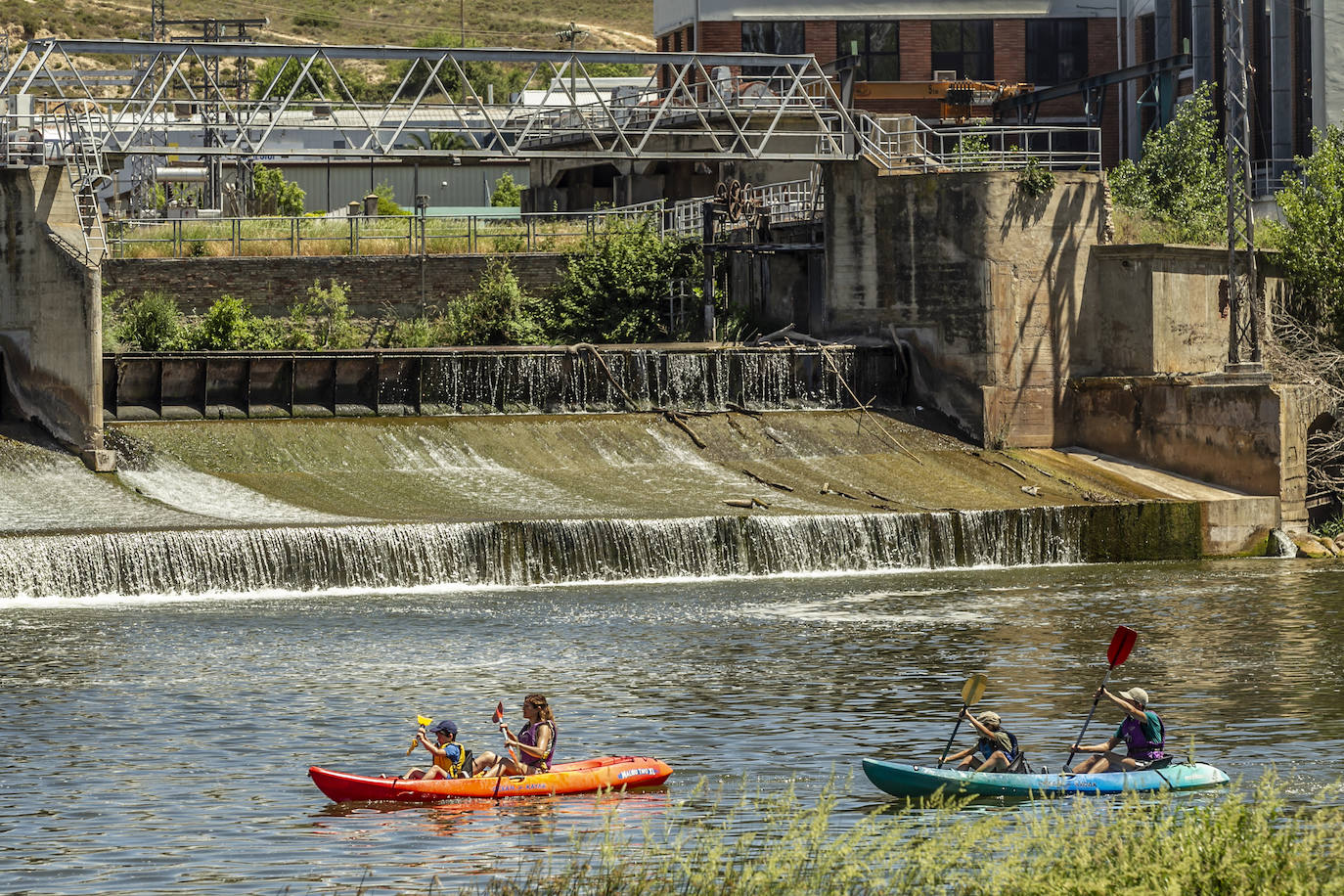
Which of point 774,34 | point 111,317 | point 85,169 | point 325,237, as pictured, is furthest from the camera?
point 774,34

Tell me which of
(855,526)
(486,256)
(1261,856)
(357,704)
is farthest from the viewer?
(486,256)

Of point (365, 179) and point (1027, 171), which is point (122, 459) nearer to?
point (1027, 171)

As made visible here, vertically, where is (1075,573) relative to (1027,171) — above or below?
below

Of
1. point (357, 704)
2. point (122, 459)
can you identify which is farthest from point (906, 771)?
point (122, 459)

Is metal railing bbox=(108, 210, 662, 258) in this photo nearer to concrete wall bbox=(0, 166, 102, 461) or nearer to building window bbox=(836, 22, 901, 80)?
concrete wall bbox=(0, 166, 102, 461)

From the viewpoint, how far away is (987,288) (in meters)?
47.5

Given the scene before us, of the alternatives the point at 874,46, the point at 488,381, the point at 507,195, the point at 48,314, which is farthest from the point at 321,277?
the point at 874,46

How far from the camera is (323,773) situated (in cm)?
1880

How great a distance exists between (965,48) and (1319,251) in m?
28.7

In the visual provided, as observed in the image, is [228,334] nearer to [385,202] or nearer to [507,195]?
[385,202]

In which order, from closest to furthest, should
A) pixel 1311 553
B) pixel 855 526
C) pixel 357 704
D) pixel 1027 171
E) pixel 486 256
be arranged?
1. pixel 357 704
2. pixel 855 526
3. pixel 1311 553
4. pixel 1027 171
5. pixel 486 256

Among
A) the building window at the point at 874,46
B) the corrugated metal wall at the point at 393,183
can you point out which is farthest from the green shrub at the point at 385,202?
the building window at the point at 874,46

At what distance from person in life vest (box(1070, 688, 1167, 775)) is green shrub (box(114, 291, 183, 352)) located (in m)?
36.0

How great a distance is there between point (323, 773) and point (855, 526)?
69.4 ft
